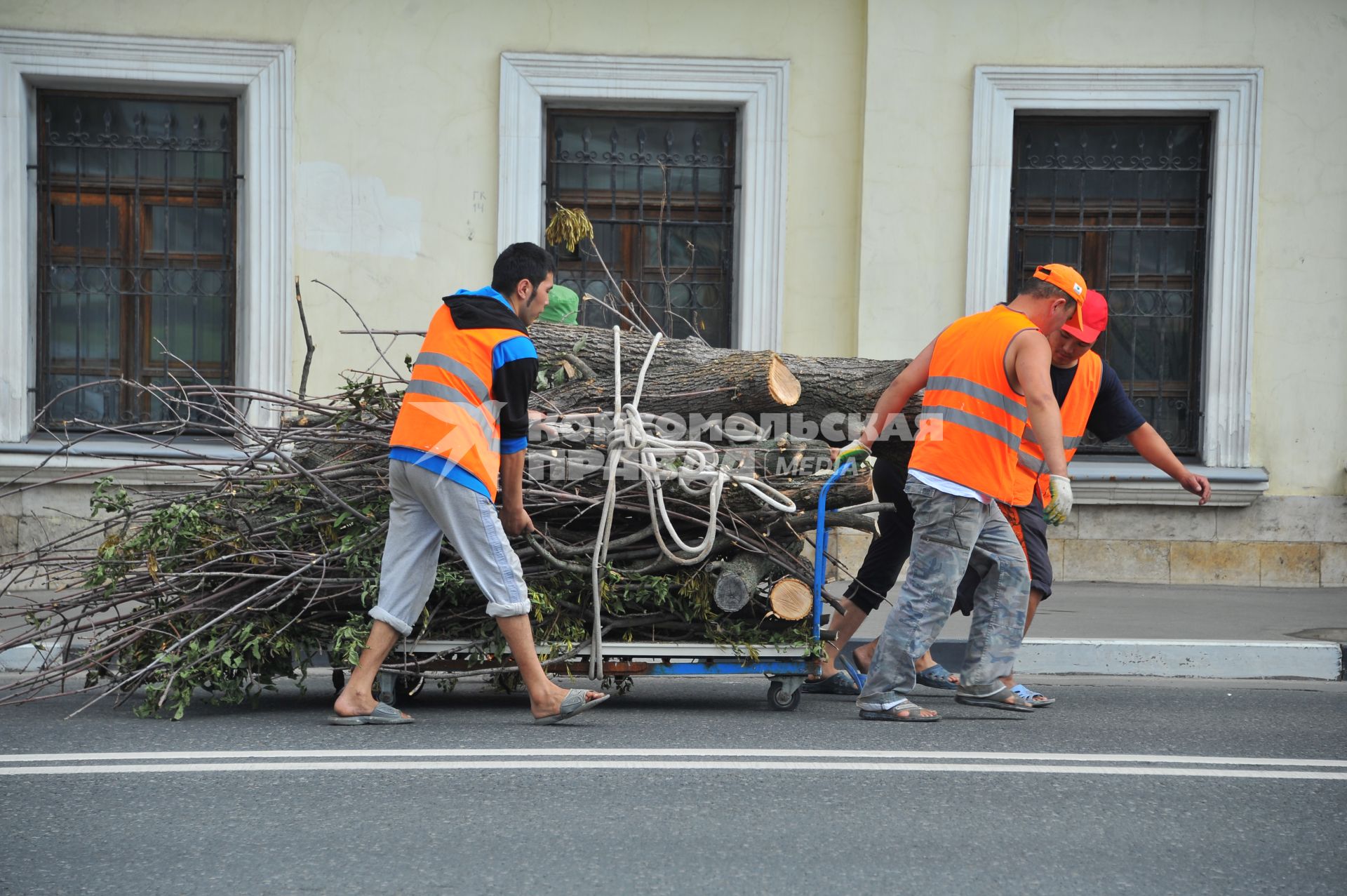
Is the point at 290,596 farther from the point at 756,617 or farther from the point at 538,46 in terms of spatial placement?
the point at 538,46

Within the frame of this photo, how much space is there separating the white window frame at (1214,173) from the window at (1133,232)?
0.25 meters

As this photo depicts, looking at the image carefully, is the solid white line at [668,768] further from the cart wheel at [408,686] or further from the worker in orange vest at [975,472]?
the cart wheel at [408,686]

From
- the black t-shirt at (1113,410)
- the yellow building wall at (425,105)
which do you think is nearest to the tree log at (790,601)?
the black t-shirt at (1113,410)

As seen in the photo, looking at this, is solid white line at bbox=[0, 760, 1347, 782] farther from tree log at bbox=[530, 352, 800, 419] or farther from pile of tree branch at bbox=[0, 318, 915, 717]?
tree log at bbox=[530, 352, 800, 419]

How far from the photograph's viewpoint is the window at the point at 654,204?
9.62 meters

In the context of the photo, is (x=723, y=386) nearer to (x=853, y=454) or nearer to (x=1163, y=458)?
(x=853, y=454)

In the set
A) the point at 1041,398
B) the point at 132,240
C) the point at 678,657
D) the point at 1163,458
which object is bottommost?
the point at 678,657

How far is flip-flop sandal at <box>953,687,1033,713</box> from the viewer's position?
5312 millimetres

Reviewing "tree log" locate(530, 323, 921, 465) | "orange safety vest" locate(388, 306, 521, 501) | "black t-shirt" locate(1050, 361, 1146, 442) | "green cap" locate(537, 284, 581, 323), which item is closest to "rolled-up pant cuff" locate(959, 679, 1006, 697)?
"tree log" locate(530, 323, 921, 465)

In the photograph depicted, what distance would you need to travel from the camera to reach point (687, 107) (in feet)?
31.2

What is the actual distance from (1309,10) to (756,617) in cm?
680

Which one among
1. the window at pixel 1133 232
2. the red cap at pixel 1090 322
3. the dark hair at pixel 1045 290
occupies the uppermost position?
the window at pixel 1133 232

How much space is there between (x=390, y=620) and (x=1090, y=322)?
117 inches

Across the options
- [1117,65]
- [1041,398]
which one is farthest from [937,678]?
[1117,65]
